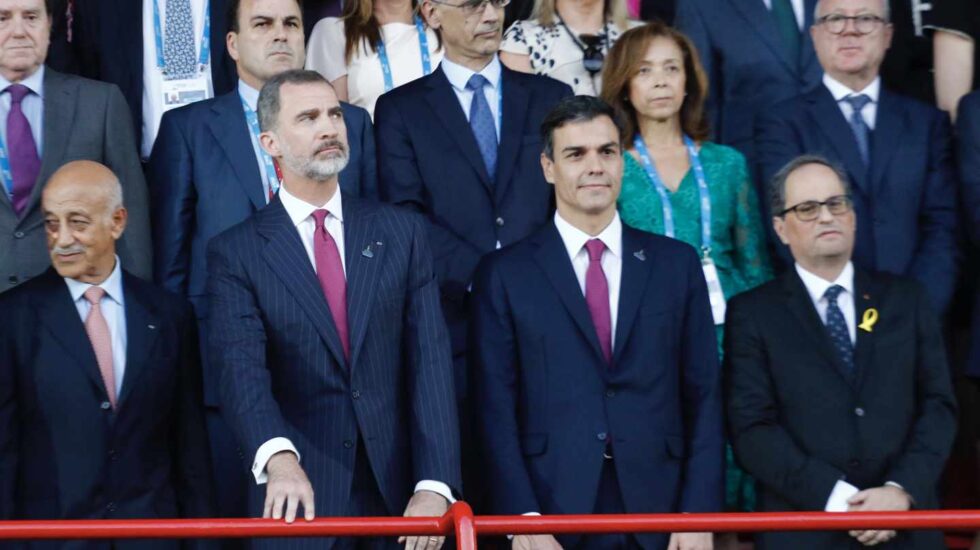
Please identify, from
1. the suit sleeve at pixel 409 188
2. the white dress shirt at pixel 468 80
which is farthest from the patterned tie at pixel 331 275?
the white dress shirt at pixel 468 80

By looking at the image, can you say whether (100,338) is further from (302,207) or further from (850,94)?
(850,94)

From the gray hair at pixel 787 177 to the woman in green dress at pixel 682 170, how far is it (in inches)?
10.5

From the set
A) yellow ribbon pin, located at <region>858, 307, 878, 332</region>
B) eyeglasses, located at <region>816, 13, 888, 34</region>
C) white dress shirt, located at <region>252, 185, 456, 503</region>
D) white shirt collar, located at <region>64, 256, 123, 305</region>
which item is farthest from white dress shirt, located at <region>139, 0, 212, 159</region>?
yellow ribbon pin, located at <region>858, 307, 878, 332</region>

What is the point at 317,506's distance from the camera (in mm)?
4957

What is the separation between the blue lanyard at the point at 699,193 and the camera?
6.05m

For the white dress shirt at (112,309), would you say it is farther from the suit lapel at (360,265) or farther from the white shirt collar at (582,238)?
the white shirt collar at (582,238)

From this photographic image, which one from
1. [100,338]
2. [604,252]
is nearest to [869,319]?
[604,252]

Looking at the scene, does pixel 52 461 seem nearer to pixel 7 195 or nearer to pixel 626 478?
pixel 7 195

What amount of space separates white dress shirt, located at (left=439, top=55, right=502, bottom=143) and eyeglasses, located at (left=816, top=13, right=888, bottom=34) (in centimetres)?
115

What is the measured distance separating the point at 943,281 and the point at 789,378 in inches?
33.9

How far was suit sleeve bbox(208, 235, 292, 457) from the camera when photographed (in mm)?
4699

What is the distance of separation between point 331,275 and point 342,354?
238 mm

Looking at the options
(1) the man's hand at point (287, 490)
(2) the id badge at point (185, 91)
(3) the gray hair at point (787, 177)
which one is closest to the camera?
(1) the man's hand at point (287, 490)

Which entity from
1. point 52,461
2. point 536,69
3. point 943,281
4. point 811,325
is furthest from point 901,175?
point 52,461
